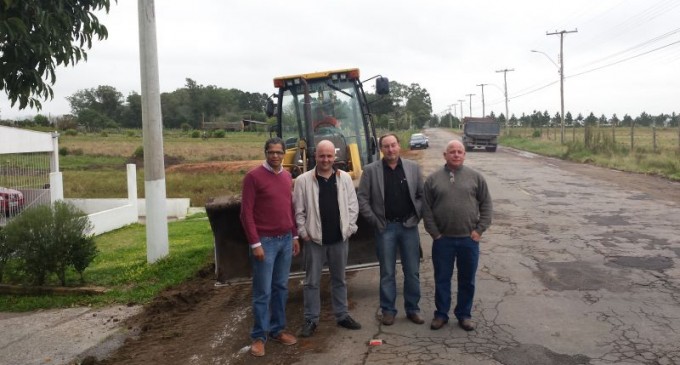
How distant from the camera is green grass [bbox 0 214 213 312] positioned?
7.78 metres

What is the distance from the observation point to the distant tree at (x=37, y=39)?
429cm

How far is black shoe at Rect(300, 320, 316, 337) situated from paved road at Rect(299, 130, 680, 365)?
0.29m

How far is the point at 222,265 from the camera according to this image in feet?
21.5

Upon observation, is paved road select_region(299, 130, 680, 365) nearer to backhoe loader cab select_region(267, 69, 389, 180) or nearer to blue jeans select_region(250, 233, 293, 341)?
blue jeans select_region(250, 233, 293, 341)

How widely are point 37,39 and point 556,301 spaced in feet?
18.0

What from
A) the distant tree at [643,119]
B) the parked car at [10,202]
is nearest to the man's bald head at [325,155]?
the parked car at [10,202]

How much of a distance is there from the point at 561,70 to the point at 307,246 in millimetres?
42942

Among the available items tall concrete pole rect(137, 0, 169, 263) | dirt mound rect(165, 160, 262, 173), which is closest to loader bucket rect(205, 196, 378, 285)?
tall concrete pole rect(137, 0, 169, 263)

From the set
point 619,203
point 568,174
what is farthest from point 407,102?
point 619,203

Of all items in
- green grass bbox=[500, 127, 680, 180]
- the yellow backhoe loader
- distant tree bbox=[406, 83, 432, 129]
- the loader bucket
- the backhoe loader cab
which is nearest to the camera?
the loader bucket

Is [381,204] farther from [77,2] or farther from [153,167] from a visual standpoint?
[153,167]

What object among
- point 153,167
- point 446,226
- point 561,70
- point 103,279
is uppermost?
point 561,70

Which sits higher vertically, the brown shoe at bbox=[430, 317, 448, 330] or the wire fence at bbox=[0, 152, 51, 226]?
the wire fence at bbox=[0, 152, 51, 226]

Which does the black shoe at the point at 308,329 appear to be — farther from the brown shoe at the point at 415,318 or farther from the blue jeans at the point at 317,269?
the brown shoe at the point at 415,318
